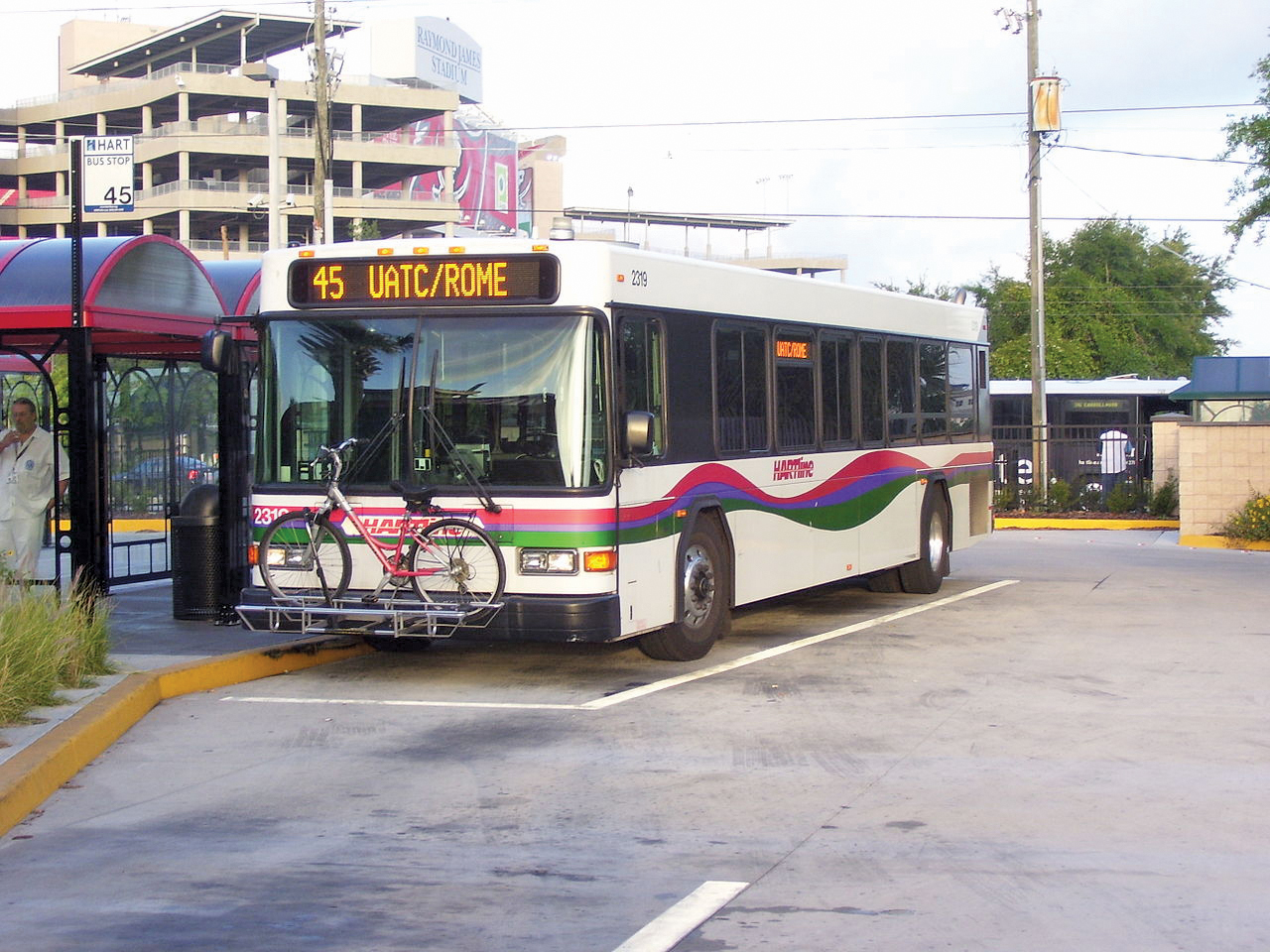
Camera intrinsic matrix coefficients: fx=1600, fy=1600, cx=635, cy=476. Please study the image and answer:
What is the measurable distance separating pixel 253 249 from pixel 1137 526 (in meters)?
73.3

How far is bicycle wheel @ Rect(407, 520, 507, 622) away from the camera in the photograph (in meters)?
10.3

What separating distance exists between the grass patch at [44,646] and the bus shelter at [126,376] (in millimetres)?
2437

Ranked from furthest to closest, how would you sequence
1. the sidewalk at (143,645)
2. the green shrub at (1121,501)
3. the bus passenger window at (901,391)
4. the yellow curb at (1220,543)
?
the green shrub at (1121,501)
the yellow curb at (1220,543)
the bus passenger window at (901,391)
the sidewalk at (143,645)

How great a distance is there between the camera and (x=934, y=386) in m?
17.1

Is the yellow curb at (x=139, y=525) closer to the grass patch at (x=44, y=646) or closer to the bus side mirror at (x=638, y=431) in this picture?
the grass patch at (x=44, y=646)

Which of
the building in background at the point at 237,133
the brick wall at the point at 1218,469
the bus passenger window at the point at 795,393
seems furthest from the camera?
the building in background at the point at 237,133

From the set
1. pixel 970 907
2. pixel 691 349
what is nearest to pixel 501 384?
pixel 691 349

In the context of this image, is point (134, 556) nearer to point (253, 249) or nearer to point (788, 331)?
point (788, 331)

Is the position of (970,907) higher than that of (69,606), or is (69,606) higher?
(69,606)

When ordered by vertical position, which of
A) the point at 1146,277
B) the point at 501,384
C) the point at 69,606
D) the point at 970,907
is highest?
the point at 1146,277

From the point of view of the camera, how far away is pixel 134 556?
17391 mm

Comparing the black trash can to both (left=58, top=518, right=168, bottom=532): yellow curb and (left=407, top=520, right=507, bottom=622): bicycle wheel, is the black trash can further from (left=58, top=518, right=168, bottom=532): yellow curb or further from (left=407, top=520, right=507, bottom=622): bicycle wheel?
(left=407, top=520, right=507, bottom=622): bicycle wheel

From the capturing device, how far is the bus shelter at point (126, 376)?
43.4 ft

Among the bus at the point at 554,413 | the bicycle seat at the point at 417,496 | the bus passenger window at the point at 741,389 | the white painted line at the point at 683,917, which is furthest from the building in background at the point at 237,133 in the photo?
the white painted line at the point at 683,917
